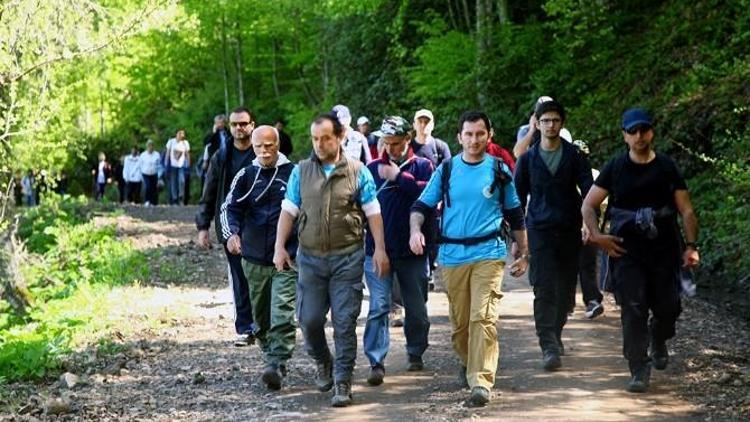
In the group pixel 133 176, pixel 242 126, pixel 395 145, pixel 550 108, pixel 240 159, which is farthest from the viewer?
pixel 133 176

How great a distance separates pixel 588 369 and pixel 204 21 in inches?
1417

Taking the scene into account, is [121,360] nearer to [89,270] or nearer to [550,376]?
[550,376]

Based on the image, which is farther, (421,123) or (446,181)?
(421,123)

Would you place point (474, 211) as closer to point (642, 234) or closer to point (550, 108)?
point (642, 234)

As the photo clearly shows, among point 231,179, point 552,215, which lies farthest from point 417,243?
point 231,179

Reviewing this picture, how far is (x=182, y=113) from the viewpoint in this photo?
49.8 metres

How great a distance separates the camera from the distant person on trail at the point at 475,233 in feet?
26.4

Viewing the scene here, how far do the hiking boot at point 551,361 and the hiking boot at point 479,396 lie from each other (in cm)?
130

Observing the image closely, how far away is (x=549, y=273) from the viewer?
359 inches

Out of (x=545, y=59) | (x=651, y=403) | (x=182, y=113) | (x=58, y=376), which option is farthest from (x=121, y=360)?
(x=182, y=113)

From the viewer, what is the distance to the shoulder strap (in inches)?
325

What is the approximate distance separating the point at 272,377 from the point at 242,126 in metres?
2.41

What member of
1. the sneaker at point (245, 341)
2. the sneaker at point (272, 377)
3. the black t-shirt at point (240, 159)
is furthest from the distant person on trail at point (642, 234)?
the sneaker at point (245, 341)

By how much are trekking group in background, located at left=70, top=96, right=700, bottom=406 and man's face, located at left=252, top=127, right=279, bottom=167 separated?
14mm
